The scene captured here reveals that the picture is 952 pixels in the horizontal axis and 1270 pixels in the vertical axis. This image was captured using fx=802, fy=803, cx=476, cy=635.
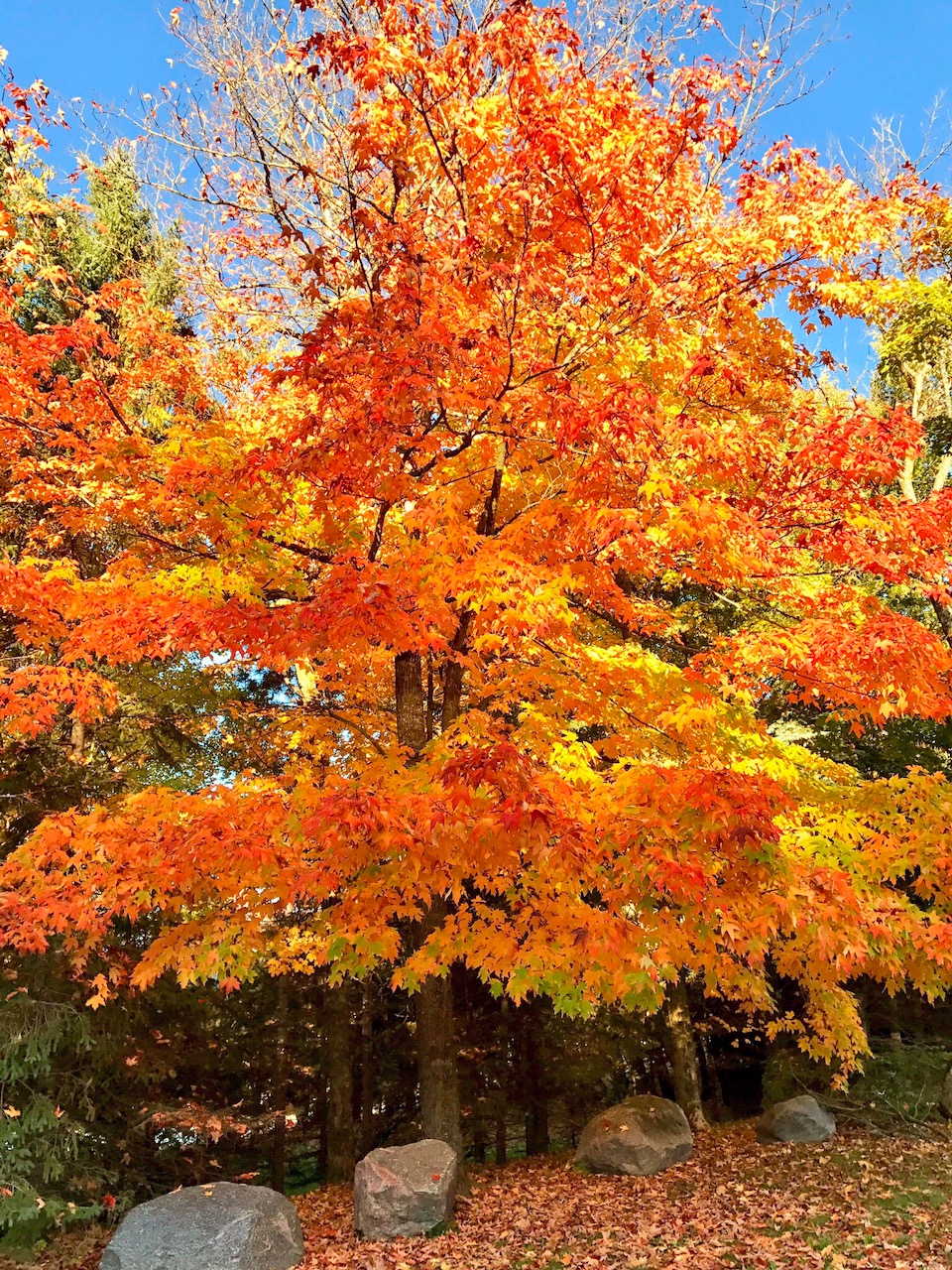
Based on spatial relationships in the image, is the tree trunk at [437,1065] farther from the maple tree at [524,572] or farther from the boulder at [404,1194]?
the boulder at [404,1194]

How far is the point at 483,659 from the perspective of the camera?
1037 centimetres

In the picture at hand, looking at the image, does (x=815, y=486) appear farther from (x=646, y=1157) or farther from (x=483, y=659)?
(x=646, y=1157)

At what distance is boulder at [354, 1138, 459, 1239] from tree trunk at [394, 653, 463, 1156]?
0.57m

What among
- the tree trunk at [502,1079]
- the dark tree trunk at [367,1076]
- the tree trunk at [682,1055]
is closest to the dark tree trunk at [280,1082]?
the dark tree trunk at [367,1076]

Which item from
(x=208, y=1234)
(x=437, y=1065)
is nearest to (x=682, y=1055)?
(x=437, y=1065)

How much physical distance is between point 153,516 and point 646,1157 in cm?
1191

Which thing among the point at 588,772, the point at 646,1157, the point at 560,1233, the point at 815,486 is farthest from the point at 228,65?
the point at 646,1157

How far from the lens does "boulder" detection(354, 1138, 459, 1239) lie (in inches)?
324

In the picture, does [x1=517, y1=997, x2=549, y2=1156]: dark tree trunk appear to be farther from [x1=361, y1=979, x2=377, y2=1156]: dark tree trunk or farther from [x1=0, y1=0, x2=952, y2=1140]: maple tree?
[x1=0, y1=0, x2=952, y2=1140]: maple tree

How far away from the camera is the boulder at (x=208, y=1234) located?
285 inches

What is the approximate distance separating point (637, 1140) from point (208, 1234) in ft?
19.8

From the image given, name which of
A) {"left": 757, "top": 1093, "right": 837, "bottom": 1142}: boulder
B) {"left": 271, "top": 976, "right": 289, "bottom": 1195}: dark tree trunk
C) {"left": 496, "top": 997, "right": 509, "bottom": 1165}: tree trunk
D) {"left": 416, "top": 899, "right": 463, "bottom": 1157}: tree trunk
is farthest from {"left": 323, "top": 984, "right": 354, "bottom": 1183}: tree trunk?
{"left": 757, "top": 1093, "right": 837, "bottom": 1142}: boulder

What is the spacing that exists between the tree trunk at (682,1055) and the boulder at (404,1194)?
22.3ft

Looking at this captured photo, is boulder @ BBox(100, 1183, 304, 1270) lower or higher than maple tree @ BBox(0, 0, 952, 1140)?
lower
